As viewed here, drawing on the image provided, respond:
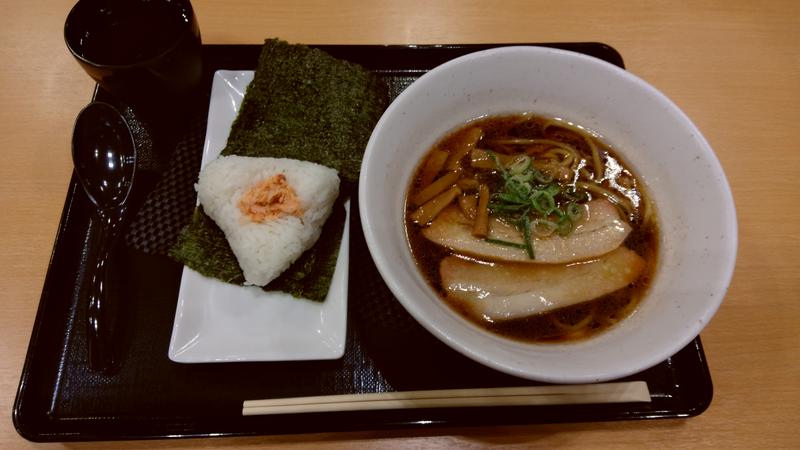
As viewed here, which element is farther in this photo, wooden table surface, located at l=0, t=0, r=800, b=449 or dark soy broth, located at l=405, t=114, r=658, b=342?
wooden table surface, located at l=0, t=0, r=800, b=449

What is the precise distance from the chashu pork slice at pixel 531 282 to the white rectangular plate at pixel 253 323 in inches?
13.8

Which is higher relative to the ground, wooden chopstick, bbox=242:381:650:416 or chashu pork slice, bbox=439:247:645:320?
chashu pork slice, bbox=439:247:645:320

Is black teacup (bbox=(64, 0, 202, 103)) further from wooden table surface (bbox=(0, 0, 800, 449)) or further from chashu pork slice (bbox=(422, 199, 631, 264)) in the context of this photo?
chashu pork slice (bbox=(422, 199, 631, 264))

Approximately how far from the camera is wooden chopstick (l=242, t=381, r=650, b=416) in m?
1.30

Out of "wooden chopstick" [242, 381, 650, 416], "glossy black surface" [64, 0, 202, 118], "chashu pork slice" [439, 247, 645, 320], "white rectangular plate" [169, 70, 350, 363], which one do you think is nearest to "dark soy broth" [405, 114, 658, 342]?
"chashu pork slice" [439, 247, 645, 320]

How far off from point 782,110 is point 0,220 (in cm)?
285

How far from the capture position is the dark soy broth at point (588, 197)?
125 cm

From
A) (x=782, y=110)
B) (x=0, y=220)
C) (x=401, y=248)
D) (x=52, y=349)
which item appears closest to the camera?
(x=401, y=248)

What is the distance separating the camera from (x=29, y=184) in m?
1.71

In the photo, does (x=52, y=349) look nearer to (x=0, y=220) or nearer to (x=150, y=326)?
(x=150, y=326)

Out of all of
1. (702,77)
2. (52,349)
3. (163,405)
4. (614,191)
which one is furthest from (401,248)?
(702,77)

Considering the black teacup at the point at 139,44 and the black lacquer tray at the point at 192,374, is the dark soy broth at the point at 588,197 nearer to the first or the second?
the black lacquer tray at the point at 192,374

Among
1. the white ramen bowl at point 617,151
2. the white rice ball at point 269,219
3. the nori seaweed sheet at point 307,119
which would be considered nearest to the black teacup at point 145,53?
the nori seaweed sheet at point 307,119

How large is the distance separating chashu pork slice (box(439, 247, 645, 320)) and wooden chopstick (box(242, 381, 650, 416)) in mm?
222
